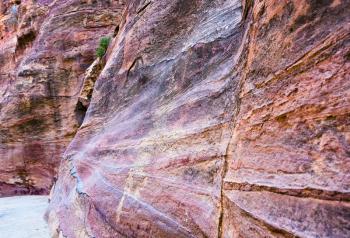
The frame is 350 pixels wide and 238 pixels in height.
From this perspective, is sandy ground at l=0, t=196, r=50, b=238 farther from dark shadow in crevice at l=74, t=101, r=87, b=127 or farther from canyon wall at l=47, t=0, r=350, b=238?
dark shadow in crevice at l=74, t=101, r=87, b=127

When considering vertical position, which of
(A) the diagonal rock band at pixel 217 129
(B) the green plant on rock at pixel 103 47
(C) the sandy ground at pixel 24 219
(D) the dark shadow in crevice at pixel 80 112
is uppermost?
(B) the green plant on rock at pixel 103 47

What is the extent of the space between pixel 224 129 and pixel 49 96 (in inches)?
375

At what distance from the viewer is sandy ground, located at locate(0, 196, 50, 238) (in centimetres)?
662

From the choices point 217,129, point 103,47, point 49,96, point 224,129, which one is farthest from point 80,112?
point 224,129

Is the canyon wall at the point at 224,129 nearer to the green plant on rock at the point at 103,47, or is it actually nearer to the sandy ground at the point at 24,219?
the sandy ground at the point at 24,219

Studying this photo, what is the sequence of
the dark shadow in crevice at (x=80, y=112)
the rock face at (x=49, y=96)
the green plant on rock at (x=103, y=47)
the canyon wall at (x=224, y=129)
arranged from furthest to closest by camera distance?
the rock face at (x=49, y=96) < the dark shadow in crevice at (x=80, y=112) < the green plant on rock at (x=103, y=47) < the canyon wall at (x=224, y=129)

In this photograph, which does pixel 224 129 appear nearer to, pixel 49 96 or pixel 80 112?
pixel 80 112

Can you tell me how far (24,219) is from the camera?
7941 millimetres

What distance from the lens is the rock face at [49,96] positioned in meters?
11.9

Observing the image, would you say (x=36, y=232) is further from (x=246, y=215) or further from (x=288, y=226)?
(x=288, y=226)

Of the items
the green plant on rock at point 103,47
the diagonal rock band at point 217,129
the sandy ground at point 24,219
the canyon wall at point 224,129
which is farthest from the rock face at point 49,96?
the canyon wall at point 224,129

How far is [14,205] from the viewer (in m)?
10.0

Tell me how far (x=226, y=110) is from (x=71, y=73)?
9.28m

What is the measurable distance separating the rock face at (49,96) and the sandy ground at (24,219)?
1.47 m
